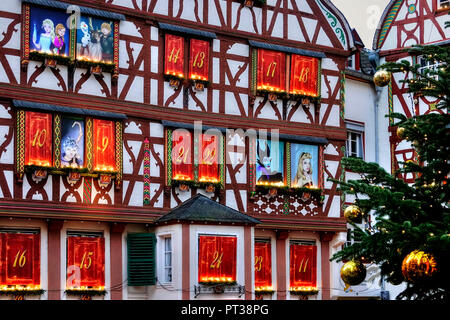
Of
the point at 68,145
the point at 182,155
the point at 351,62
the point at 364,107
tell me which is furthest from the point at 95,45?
the point at 351,62

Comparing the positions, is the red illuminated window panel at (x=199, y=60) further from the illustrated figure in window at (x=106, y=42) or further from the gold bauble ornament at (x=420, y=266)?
the gold bauble ornament at (x=420, y=266)

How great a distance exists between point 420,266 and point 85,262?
41.9ft

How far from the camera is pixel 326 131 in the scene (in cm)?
2591

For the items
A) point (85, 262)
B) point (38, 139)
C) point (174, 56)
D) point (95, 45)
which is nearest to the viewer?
point (38, 139)

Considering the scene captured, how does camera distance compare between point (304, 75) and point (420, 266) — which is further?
point (304, 75)

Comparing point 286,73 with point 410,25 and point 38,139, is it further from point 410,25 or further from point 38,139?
point 38,139

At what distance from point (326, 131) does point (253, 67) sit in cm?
300

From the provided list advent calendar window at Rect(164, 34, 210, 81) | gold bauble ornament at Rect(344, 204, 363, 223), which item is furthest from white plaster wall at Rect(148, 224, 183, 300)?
gold bauble ornament at Rect(344, 204, 363, 223)

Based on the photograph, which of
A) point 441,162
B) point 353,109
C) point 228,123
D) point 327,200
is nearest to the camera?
point 441,162

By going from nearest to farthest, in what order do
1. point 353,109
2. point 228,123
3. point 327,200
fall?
point 228,123 < point 327,200 < point 353,109

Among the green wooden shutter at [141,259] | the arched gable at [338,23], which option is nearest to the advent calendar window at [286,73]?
the arched gable at [338,23]

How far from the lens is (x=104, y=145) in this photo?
22094 millimetres

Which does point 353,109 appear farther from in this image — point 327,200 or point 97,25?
point 97,25
